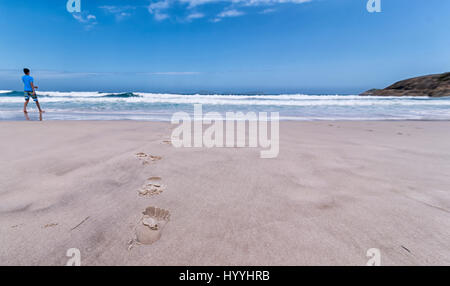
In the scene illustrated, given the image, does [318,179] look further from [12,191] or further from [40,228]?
[12,191]

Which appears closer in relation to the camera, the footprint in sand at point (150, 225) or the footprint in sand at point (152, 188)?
the footprint in sand at point (150, 225)

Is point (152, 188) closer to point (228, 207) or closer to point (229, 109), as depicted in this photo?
point (228, 207)

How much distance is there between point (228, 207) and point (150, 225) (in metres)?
0.47

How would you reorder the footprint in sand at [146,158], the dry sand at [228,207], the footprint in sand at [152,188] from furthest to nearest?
the footprint in sand at [146,158] → the footprint in sand at [152,188] → the dry sand at [228,207]

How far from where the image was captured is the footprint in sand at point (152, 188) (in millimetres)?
1538

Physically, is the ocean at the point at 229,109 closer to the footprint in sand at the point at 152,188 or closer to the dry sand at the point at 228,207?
the dry sand at the point at 228,207

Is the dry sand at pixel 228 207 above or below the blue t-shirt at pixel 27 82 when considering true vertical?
below

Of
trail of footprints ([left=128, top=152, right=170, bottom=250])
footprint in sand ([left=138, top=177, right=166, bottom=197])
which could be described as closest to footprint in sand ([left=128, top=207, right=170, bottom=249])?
trail of footprints ([left=128, top=152, right=170, bottom=250])

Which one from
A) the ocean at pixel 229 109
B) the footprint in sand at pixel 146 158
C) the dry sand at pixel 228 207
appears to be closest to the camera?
the dry sand at pixel 228 207

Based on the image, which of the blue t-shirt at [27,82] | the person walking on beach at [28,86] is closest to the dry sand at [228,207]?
the person walking on beach at [28,86]

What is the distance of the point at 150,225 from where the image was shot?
3.93ft

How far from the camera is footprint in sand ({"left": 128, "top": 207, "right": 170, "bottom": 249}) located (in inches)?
43.4

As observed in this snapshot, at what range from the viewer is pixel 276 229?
1.18 meters

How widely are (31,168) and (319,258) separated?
234 cm
